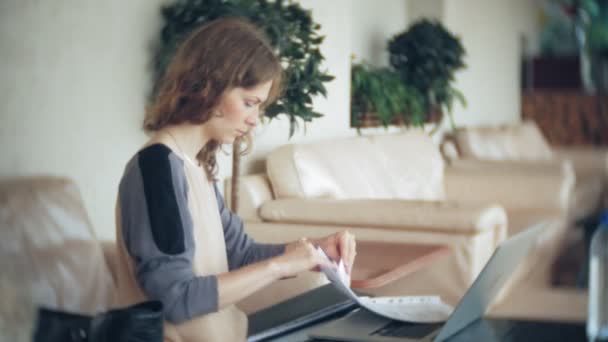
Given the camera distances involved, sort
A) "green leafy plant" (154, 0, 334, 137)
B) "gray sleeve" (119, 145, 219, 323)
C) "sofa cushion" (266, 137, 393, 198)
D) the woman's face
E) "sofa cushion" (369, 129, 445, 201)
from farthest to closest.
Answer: "sofa cushion" (369, 129, 445, 201), "sofa cushion" (266, 137, 393, 198), "green leafy plant" (154, 0, 334, 137), the woman's face, "gray sleeve" (119, 145, 219, 323)

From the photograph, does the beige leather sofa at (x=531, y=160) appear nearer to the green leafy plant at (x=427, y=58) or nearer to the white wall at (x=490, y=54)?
the white wall at (x=490, y=54)

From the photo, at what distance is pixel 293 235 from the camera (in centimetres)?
213

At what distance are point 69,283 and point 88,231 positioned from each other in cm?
12

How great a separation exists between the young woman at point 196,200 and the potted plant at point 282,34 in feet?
2.52

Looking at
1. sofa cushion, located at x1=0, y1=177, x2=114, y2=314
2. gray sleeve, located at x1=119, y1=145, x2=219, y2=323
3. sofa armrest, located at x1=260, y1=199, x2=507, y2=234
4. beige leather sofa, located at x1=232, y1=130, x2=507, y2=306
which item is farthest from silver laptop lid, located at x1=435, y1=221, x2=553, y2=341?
sofa armrest, located at x1=260, y1=199, x2=507, y2=234

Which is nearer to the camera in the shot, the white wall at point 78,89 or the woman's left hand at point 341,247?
the woman's left hand at point 341,247

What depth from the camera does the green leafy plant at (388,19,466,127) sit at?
12.1ft

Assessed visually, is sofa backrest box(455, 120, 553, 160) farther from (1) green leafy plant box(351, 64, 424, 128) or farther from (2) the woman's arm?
(2) the woman's arm

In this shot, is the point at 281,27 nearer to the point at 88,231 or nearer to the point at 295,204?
the point at 295,204

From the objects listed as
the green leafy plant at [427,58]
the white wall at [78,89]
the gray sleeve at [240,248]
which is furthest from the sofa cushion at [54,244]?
the green leafy plant at [427,58]

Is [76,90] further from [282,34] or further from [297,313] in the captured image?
[297,313]

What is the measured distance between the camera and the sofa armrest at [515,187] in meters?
3.54

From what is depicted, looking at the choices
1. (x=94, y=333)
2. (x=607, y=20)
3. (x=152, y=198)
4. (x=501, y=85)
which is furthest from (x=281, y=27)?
(x=501, y=85)

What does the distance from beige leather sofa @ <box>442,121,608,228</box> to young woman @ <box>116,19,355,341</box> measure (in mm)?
2520
